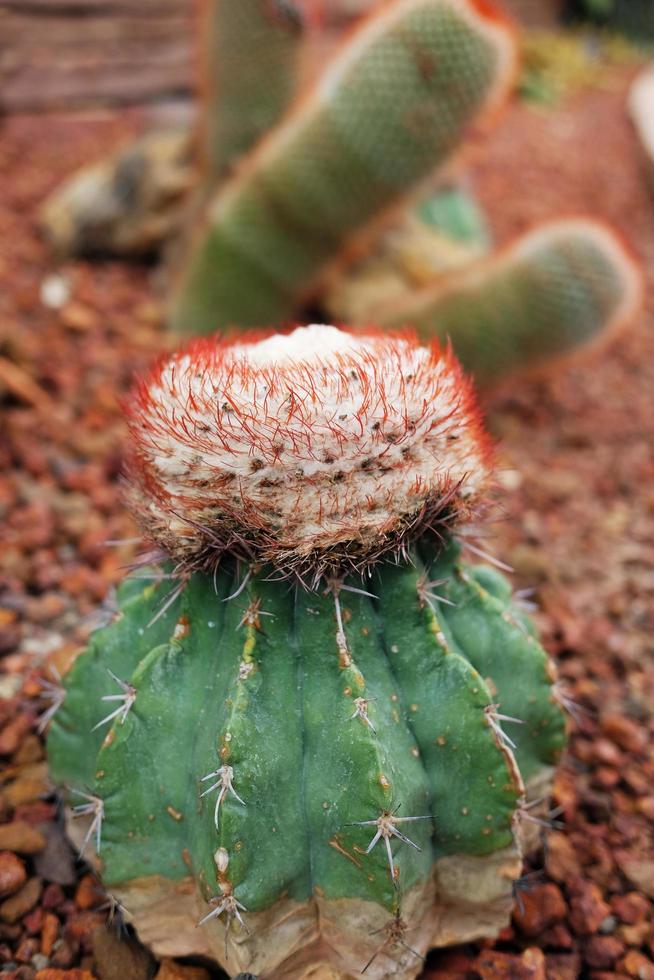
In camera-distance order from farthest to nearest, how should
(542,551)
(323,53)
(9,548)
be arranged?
(323,53)
(542,551)
(9,548)

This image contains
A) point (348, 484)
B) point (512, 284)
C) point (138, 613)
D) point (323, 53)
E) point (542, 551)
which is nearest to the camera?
point (348, 484)

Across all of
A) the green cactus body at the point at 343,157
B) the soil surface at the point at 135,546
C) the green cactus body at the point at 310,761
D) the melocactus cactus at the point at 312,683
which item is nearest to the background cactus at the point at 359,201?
the green cactus body at the point at 343,157

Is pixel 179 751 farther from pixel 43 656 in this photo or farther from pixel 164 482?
pixel 43 656

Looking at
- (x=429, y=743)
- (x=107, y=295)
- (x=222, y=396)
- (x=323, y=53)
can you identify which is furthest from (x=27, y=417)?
(x=323, y=53)

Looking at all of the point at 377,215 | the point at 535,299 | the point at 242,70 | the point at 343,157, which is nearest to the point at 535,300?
the point at 535,299

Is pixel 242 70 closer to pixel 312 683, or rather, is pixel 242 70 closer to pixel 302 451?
pixel 302 451

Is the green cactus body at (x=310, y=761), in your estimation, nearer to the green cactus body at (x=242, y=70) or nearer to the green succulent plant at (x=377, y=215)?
the green succulent plant at (x=377, y=215)
